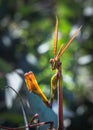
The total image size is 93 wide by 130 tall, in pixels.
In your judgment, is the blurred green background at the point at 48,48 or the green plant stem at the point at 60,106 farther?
the blurred green background at the point at 48,48

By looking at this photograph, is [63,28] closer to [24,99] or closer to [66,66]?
[66,66]

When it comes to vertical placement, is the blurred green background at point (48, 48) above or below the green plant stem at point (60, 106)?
above

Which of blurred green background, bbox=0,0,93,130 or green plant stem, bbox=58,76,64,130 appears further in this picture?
blurred green background, bbox=0,0,93,130

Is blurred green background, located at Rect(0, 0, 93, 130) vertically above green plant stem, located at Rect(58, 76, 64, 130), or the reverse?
blurred green background, located at Rect(0, 0, 93, 130)

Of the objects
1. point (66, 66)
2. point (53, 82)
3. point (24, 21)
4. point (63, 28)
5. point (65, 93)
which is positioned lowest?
point (53, 82)

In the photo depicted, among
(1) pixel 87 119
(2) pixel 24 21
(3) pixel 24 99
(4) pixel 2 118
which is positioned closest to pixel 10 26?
(2) pixel 24 21

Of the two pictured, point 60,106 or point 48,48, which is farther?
point 48,48

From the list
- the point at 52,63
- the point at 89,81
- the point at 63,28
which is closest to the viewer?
the point at 52,63

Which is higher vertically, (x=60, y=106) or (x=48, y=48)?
(x=48, y=48)
